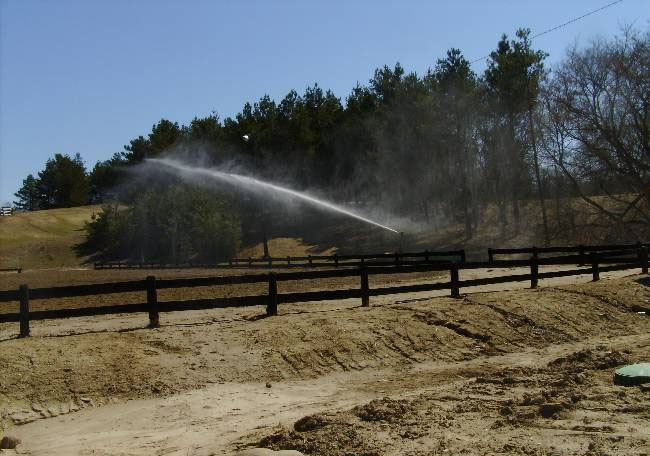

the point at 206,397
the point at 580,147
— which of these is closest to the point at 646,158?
the point at 580,147

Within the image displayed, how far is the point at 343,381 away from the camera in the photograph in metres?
10.9

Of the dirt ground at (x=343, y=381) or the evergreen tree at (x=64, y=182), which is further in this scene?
the evergreen tree at (x=64, y=182)

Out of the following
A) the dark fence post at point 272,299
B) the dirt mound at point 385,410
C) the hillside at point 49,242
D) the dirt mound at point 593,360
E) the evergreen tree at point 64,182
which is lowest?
the dirt mound at point 593,360

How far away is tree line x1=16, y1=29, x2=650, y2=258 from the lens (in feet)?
133

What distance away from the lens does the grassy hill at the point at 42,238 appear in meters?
84.1

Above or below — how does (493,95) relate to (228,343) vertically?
above

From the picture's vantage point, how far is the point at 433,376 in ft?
35.9

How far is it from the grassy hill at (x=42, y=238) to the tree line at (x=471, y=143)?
38.2 ft

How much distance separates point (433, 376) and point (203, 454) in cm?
472

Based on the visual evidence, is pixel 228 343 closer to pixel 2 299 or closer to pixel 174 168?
pixel 2 299

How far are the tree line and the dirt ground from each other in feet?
88.9

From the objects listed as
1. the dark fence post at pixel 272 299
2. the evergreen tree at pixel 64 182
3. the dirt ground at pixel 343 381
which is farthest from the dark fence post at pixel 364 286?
the evergreen tree at pixel 64 182

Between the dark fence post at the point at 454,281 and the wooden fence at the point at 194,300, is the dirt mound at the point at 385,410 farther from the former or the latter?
the dark fence post at the point at 454,281

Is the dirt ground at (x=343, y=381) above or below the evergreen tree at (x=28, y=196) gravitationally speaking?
below
